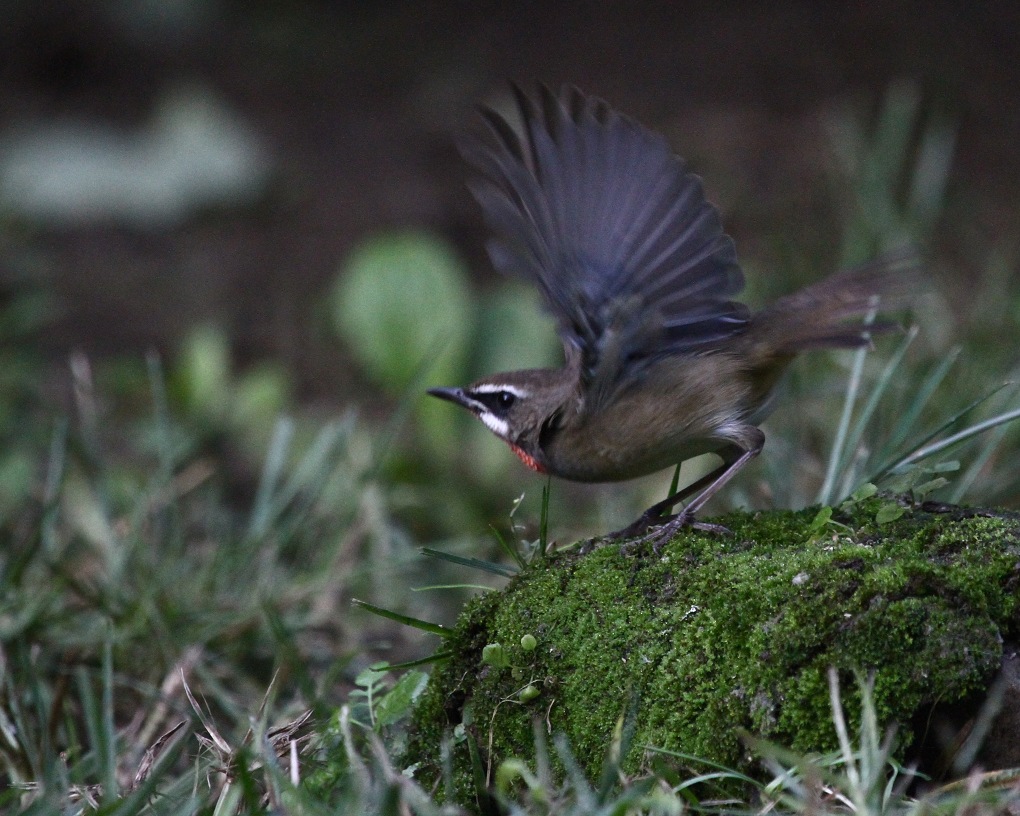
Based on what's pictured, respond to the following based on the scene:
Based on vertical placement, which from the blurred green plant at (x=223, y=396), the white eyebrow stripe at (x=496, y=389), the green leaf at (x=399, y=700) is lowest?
the blurred green plant at (x=223, y=396)

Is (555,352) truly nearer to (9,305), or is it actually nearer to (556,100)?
(9,305)

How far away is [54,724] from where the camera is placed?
3.48 metres

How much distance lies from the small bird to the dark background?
306 cm

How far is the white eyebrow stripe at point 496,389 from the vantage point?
377 cm

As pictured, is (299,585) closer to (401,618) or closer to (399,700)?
(399,700)

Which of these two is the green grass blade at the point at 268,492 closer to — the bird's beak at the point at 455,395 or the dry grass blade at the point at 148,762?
the bird's beak at the point at 455,395

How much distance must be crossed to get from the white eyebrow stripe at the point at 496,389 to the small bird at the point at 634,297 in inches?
3.7

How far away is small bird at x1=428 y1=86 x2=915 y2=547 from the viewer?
3287 mm

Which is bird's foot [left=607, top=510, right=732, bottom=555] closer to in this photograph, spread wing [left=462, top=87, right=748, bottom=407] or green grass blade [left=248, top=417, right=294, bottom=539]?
spread wing [left=462, top=87, right=748, bottom=407]

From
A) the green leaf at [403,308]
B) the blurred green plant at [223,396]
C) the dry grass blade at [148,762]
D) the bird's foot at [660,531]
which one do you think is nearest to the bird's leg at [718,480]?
the bird's foot at [660,531]

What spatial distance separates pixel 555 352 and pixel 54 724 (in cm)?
400

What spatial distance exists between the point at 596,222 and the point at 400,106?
7.02 meters

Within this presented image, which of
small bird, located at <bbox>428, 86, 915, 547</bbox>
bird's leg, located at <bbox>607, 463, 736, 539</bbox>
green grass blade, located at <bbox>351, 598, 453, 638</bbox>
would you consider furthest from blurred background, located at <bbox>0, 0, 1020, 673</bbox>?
green grass blade, located at <bbox>351, 598, 453, 638</bbox>

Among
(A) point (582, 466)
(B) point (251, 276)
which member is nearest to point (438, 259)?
(B) point (251, 276)
